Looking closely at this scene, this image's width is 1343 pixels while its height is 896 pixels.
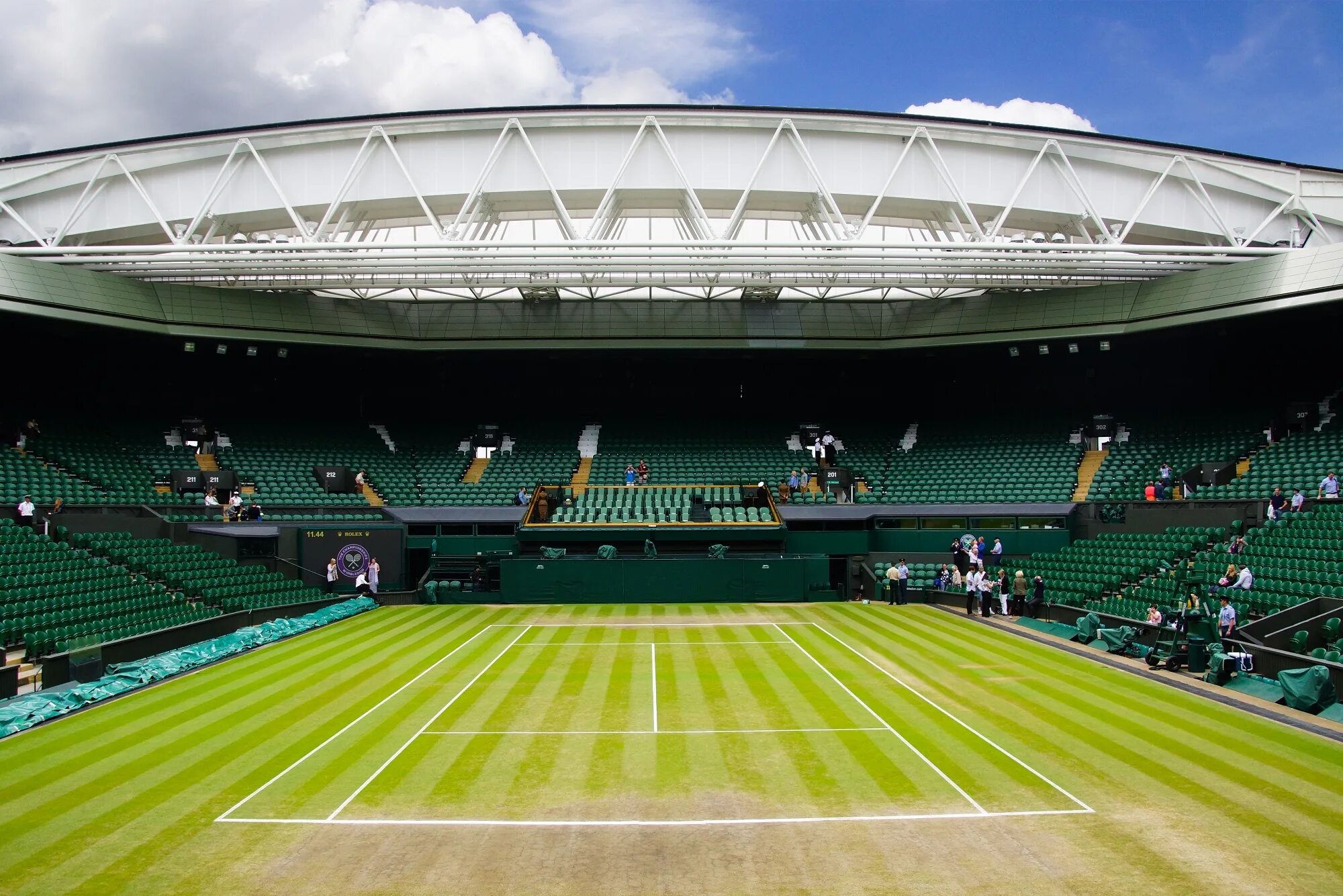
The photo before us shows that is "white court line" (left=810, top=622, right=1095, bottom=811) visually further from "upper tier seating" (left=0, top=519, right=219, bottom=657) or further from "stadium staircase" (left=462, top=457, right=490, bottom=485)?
"stadium staircase" (left=462, top=457, right=490, bottom=485)

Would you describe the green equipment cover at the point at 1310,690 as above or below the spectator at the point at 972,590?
below

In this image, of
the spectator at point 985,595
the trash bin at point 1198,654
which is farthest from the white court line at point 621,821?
the spectator at point 985,595

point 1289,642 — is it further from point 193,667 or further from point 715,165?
point 193,667

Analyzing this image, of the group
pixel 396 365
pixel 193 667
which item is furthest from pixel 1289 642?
pixel 396 365

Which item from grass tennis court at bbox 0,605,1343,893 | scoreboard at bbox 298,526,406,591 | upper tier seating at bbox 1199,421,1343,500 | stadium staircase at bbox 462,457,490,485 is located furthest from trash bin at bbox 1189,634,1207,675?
stadium staircase at bbox 462,457,490,485

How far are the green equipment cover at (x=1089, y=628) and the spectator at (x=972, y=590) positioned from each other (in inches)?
212

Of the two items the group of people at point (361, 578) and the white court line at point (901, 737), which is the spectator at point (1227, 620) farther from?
the group of people at point (361, 578)

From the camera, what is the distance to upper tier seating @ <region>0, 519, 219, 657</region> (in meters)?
19.1

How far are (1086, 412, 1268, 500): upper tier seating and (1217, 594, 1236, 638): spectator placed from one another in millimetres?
16167

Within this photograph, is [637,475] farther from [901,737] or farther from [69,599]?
[901,737]

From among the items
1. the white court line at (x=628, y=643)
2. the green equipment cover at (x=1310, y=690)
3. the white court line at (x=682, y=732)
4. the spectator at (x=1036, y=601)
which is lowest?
the white court line at (x=682, y=732)

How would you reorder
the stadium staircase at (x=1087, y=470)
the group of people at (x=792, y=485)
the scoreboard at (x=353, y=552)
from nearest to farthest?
the scoreboard at (x=353, y=552), the stadium staircase at (x=1087, y=470), the group of people at (x=792, y=485)

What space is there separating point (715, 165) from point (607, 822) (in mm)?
24317

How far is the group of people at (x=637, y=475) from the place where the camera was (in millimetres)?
39375
